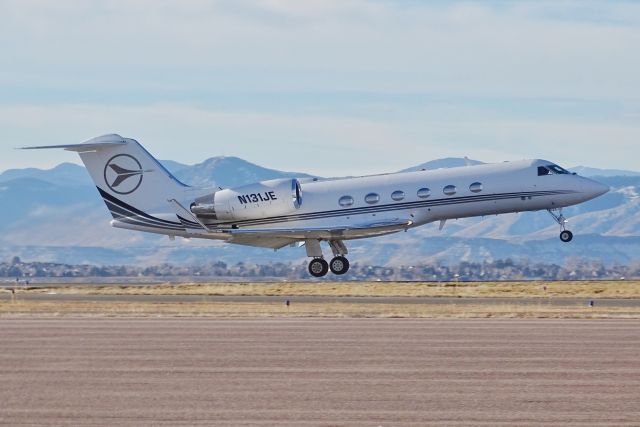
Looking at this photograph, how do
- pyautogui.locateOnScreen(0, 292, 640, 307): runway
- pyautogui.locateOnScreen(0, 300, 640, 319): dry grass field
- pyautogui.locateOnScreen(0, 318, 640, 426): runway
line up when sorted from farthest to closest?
pyautogui.locateOnScreen(0, 292, 640, 307): runway → pyautogui.locateOnScreen(0, 300, 640, 319): dry grass field → pyautogui.locateOnScreen(0, 318, 640, 426): runway

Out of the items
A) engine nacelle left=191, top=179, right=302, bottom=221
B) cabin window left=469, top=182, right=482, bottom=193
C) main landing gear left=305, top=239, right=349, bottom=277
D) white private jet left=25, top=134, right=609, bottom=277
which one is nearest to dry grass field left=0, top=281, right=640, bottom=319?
main landing gear left=305, top=239, right=349, bottom=277

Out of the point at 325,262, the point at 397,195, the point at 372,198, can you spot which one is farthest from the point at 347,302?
the point at 325,262

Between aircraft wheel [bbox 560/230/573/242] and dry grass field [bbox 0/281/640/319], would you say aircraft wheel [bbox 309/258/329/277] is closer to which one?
dry grass field [bbox 0/281/640/319]

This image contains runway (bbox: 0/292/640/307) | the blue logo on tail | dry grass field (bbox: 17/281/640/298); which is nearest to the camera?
runway (bbox: 0/292/640/307)

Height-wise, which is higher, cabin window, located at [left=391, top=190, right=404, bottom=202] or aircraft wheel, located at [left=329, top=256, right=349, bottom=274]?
cabin window, located at [left=391, top=190, right=404, bottom=202]

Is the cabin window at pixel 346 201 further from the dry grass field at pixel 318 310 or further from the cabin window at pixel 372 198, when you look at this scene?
the dry grass field at pixel 318 310

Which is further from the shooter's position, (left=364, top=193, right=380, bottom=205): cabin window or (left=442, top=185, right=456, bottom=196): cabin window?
(left=364, top=193, right=380, bottom=205): cabin window

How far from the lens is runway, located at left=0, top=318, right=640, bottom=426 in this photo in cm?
1680

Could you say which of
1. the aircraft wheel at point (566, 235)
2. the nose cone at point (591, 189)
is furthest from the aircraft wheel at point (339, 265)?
the nose cone at point (591, 189)

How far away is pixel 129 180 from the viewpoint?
48.3 meters

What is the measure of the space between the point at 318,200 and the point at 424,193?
392 cm

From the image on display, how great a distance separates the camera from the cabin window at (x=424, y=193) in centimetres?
4469

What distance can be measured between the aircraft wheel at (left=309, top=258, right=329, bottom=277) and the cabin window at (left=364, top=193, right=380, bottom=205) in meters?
3.11

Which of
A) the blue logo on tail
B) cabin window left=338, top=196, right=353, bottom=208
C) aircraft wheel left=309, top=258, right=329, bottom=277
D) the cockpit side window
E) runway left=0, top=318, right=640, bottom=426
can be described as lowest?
runway left=0, top=318, right=640, bottom=426
